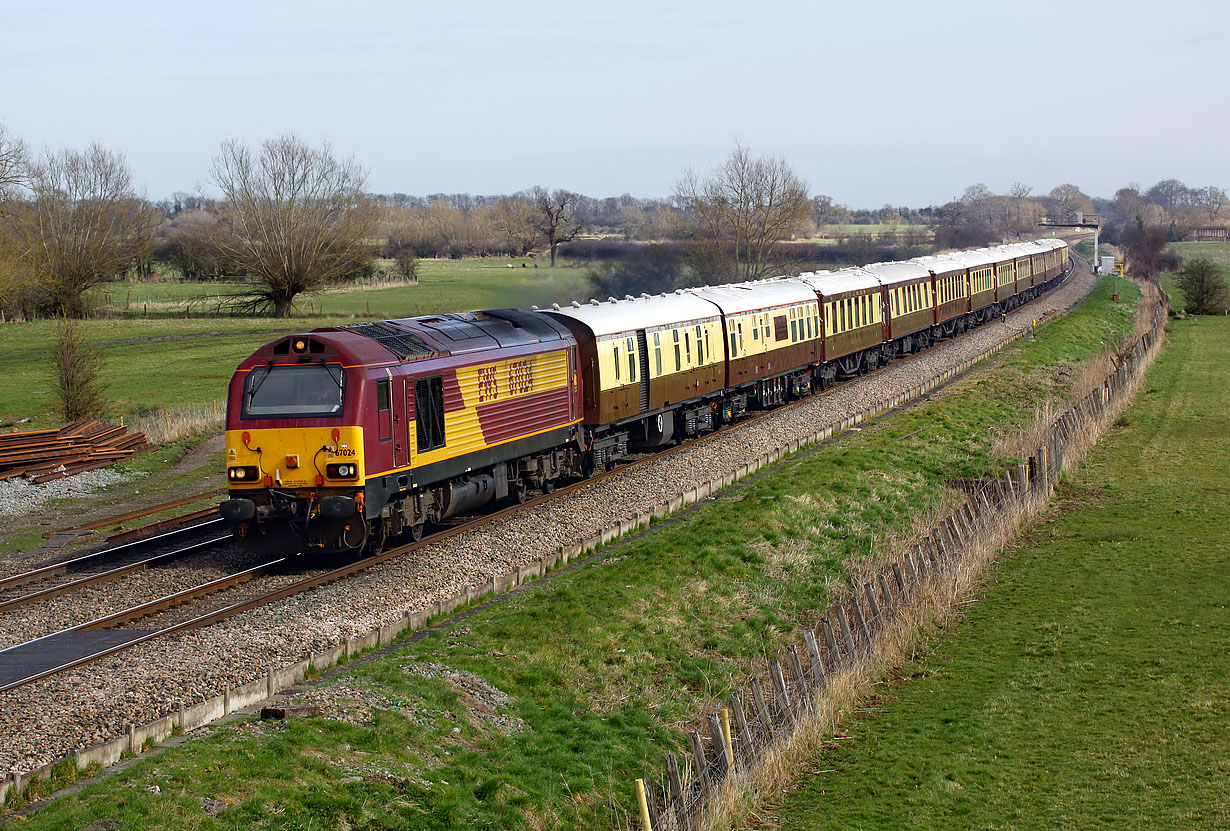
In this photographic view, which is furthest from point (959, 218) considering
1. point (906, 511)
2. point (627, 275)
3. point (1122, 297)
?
point (906, 511)

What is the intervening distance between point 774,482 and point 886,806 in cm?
1362

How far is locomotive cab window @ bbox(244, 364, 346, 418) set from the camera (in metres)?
18.5

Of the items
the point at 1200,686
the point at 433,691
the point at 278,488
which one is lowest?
the point at 1200,686

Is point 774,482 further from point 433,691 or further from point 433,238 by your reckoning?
point 433,238

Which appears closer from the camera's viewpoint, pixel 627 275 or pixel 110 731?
pixel 110 731

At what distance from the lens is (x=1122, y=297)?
82438mm

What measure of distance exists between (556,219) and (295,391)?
6684 cm

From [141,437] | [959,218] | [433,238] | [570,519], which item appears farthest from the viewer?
[959,218]

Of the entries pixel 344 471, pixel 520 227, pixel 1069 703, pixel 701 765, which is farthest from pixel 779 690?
pixel 520 227

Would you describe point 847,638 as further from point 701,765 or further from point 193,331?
point 193,331

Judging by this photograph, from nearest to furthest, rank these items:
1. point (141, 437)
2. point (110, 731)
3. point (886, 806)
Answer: point (110, 731), point (886, 806), point (141, 437)

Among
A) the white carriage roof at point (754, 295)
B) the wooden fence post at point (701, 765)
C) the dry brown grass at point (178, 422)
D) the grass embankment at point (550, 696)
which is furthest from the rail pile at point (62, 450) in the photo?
the wooden fence post at point (701, 765)

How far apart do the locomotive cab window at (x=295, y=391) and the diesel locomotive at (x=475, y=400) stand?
0.02 meters

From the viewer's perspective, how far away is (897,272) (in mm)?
50875
